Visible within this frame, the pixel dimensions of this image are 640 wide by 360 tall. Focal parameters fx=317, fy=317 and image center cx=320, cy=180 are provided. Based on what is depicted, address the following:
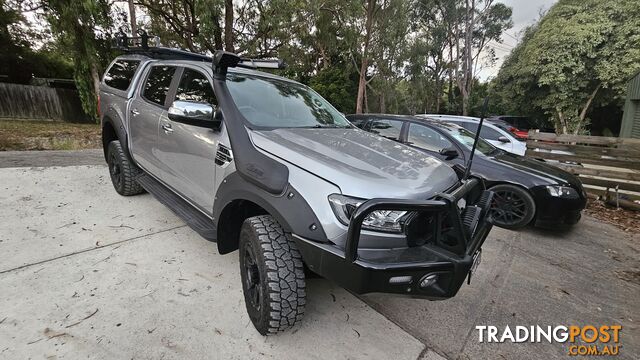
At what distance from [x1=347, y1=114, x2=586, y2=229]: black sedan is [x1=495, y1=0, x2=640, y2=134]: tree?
13834 millimetres

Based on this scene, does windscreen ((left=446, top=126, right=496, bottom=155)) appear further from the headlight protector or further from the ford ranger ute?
the ford ranger ute

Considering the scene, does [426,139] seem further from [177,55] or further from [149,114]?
[149,114]

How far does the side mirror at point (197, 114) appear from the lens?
7.13 feet

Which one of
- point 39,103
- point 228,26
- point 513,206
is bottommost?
point 513,206

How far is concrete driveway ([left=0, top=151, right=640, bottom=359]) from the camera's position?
191cm

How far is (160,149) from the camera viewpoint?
3020mm

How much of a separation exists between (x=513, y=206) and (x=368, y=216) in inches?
138

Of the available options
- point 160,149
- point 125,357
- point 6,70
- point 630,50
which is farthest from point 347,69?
point 125,357

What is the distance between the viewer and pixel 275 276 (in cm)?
179

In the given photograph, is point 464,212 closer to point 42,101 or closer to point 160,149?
point 160,149

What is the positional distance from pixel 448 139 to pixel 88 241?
4.42m

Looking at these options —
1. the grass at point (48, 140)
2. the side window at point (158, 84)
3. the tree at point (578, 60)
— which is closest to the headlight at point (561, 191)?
the side window at point (158, 84)

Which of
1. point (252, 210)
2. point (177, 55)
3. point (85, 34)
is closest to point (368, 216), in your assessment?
point (252, 210)

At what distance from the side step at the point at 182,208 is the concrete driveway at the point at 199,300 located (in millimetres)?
408
